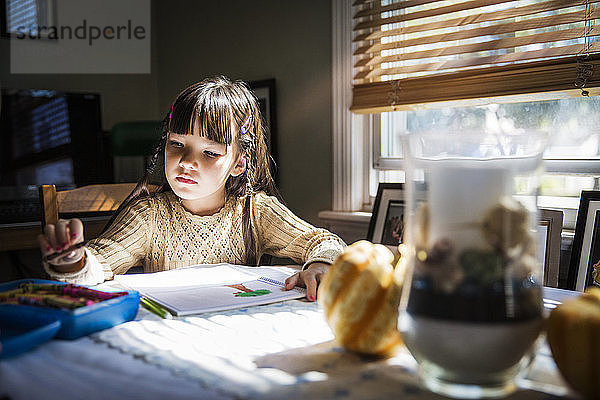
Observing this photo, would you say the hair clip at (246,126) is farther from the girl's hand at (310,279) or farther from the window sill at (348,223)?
the window sill at (348,223)

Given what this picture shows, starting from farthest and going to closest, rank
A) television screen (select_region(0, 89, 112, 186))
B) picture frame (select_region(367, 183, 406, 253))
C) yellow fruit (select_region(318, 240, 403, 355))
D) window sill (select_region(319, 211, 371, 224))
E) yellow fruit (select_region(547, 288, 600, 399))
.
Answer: television screen (select_region(0, 89, 112, 186)) → window sill (select_region(319, 211, 371, 224)) → picture frame (select_region(367, 183, 406, 253)) → yellow fruit (select_region(318, 240, 403, 355)) → yellow fruit (select_region(547, 288, 600, 399))

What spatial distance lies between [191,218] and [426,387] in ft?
2.87

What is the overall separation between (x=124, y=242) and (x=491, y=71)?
3.47 ft

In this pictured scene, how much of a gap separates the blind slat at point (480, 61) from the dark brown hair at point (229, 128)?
22.1 inches

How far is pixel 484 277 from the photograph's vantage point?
48 cm

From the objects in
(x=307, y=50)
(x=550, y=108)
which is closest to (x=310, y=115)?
(x=307, y=50)

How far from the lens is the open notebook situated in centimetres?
83

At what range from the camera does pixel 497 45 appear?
1.53m

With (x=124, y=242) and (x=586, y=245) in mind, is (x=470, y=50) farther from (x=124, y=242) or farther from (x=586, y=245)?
(x=124, y=242)

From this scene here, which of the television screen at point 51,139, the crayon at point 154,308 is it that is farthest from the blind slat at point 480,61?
the television screen at point 51,139

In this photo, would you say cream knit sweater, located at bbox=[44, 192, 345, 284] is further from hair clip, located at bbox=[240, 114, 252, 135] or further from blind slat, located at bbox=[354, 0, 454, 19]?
blind slat, located at bbox=[354, 0, 454, 19]

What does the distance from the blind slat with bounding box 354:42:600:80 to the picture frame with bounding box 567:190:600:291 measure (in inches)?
14.8

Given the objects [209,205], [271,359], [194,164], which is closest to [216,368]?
[271,359]

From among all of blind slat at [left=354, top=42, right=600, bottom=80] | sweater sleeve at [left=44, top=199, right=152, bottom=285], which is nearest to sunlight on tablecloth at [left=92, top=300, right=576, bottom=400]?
sweater sleeve at [left=44, top=199, right=152, bottom=285]
